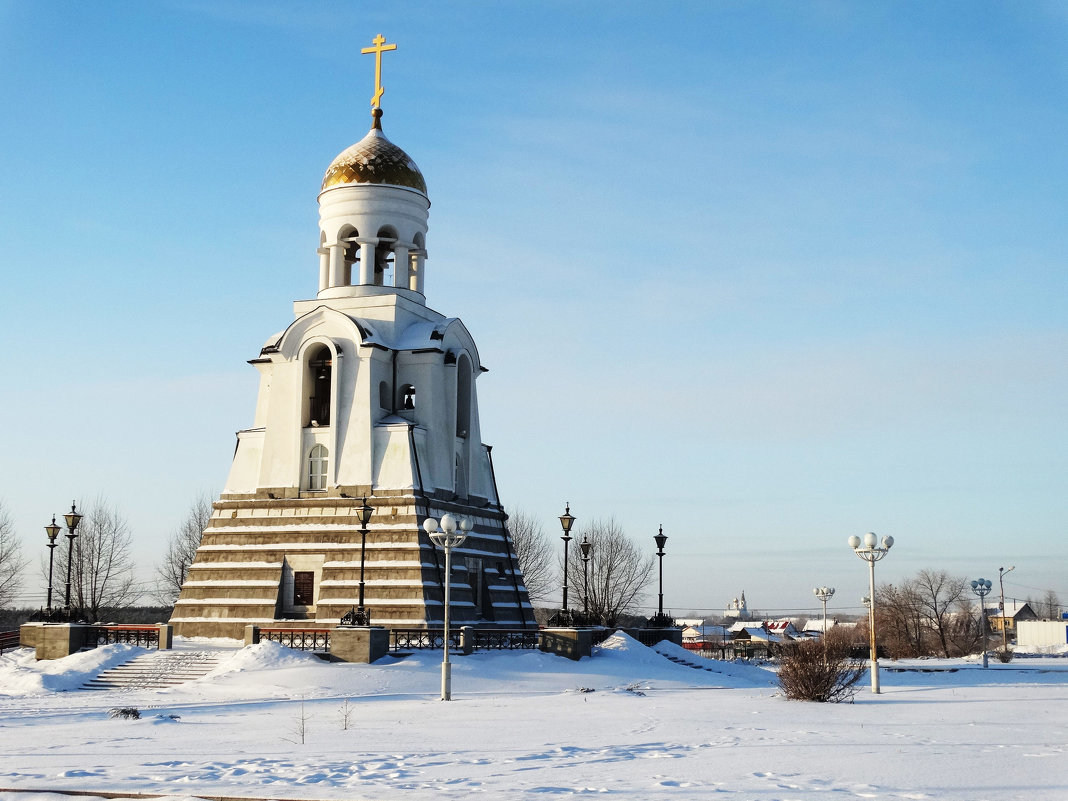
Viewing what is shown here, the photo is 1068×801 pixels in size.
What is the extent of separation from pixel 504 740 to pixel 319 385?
26.7 m

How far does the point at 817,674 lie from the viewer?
22.0 metres

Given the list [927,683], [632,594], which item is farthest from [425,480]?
[632,594]

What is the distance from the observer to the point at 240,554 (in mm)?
38500

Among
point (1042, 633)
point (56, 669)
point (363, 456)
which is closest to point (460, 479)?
point (363, 456)

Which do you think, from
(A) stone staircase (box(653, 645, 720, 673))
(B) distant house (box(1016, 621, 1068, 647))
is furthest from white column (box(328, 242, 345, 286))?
(B) distant house (box(1016, 621, 1068, 647))

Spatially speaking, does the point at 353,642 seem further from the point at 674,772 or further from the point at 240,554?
the point at 674,772

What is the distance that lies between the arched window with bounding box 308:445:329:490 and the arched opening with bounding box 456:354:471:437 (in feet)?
17.8

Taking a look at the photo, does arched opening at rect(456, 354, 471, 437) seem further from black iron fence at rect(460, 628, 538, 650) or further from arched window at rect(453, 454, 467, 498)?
black iron fence at rect(460, 628, 538, 650)

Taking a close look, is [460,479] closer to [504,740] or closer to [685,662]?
[685,662]

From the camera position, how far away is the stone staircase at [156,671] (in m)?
28.8

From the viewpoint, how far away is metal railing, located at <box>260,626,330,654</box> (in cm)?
3212

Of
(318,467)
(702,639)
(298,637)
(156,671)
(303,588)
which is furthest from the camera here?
(702,639)

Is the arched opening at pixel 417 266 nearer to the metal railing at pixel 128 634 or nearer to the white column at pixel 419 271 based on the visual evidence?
the white column at pixel 419 271

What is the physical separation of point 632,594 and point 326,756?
177 ft
